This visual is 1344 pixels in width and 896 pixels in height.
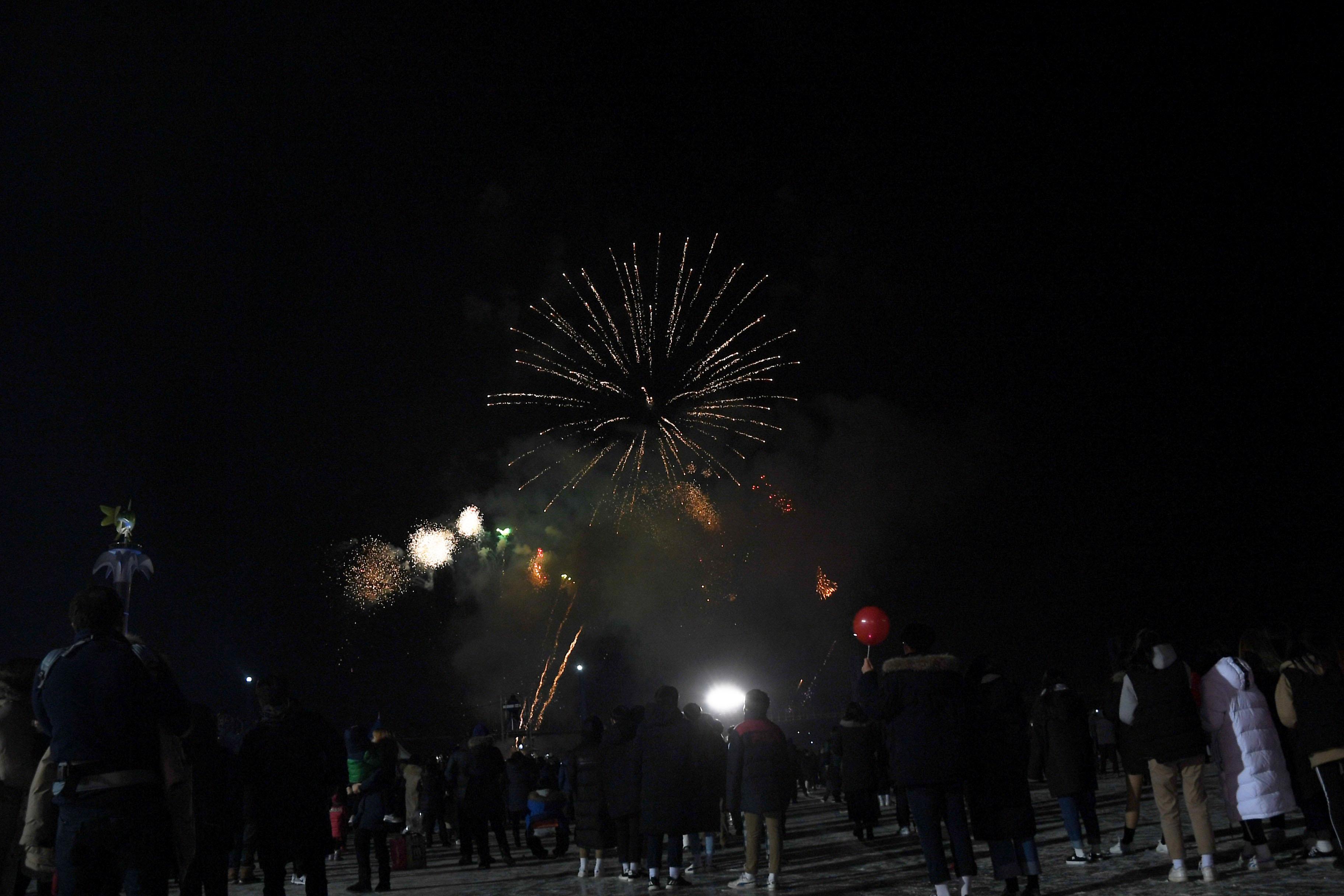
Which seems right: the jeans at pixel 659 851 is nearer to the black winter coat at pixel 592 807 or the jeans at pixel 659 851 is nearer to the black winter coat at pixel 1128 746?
the black winter coat at pixel 592 807

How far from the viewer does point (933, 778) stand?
734 cm

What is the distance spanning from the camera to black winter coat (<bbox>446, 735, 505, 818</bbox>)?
14.8 meters

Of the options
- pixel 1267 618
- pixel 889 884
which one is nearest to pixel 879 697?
pixel 889 884

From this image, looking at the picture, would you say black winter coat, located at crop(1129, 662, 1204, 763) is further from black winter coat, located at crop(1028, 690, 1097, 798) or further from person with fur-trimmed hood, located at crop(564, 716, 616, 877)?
person with fur-trimmed hood, located at crop(564, 716, 616, 877)

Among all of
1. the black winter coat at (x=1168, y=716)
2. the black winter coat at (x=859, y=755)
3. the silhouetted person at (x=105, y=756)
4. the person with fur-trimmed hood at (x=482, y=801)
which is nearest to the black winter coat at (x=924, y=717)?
the black winter coat at (x=1168, y=716)

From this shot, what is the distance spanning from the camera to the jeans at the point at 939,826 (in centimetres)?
732

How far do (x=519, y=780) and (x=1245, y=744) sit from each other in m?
11.4

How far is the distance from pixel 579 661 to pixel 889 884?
60.0 metres

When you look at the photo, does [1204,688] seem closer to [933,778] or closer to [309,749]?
[933,778]

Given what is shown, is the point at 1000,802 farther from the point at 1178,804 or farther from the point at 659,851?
the point at 659,851

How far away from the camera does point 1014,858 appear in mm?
7812

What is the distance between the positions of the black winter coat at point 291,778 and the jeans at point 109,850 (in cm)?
283

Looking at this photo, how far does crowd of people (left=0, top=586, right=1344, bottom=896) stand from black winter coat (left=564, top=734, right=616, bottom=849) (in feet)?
0.11

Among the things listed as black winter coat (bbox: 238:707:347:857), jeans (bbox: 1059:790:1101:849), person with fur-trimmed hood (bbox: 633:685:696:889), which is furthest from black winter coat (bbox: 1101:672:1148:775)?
black winter coat (bbox: 238:707:347:857)
